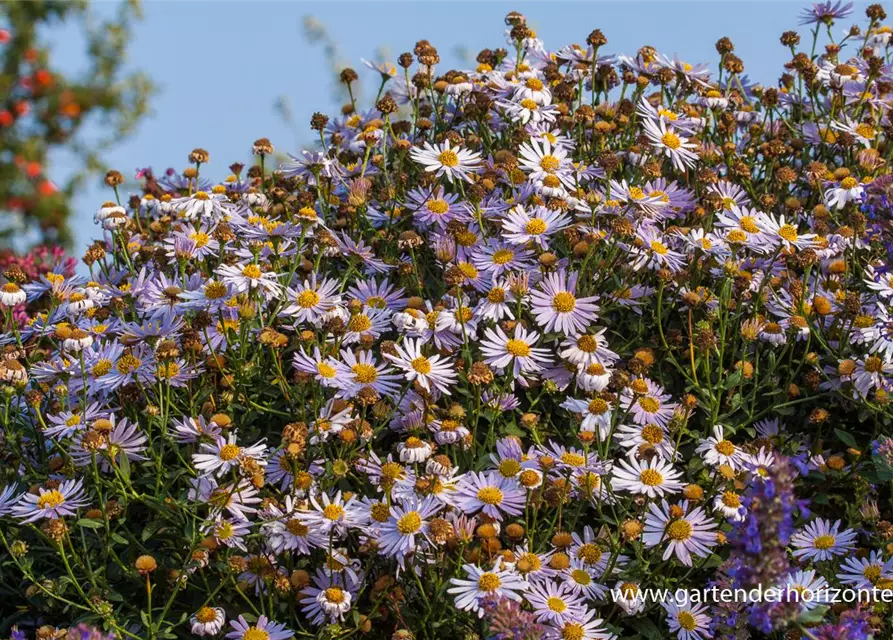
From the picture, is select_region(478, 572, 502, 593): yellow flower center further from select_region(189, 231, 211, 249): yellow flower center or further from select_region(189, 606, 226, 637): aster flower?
select_region(189, 231, 211, 249): yellow flower center

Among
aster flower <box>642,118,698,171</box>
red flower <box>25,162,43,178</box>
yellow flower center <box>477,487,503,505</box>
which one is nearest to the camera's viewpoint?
yellow flower center <box>477,487,503,505</box>

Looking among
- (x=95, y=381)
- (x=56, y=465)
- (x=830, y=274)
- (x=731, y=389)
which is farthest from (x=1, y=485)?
(x=830, y=274)

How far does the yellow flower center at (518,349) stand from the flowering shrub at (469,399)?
0.08 feet

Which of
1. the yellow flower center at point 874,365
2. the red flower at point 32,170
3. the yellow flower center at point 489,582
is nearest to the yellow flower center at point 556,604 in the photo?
the yellow flower center at point 489,582

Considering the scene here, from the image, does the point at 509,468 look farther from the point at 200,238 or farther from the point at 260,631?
the point at 200,238

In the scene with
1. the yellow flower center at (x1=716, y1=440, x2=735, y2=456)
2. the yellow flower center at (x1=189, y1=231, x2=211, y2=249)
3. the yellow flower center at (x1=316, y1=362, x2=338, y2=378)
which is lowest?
the yellow flower center at (x1=316, y1=362, x2=338, y2=378)

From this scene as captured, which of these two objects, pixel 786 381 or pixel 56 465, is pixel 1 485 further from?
pixel 786 381

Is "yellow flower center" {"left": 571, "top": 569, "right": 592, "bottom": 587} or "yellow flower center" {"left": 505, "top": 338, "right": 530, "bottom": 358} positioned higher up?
"yellow flower center" {"left": 505, "top": 338, "right": 530, "bottom": 358}

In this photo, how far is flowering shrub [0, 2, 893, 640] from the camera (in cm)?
229

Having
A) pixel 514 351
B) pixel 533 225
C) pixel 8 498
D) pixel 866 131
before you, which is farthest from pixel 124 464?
pixel 866 131

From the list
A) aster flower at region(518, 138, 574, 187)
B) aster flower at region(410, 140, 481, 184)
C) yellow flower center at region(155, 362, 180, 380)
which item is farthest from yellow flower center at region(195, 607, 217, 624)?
aster flower at region(518, 138, 574, 187)

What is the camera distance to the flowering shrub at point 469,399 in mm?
2287

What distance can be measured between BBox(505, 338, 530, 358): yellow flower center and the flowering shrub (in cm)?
2

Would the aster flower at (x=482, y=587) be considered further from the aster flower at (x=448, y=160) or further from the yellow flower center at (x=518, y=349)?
the aster flower at (x=448, y=160)
